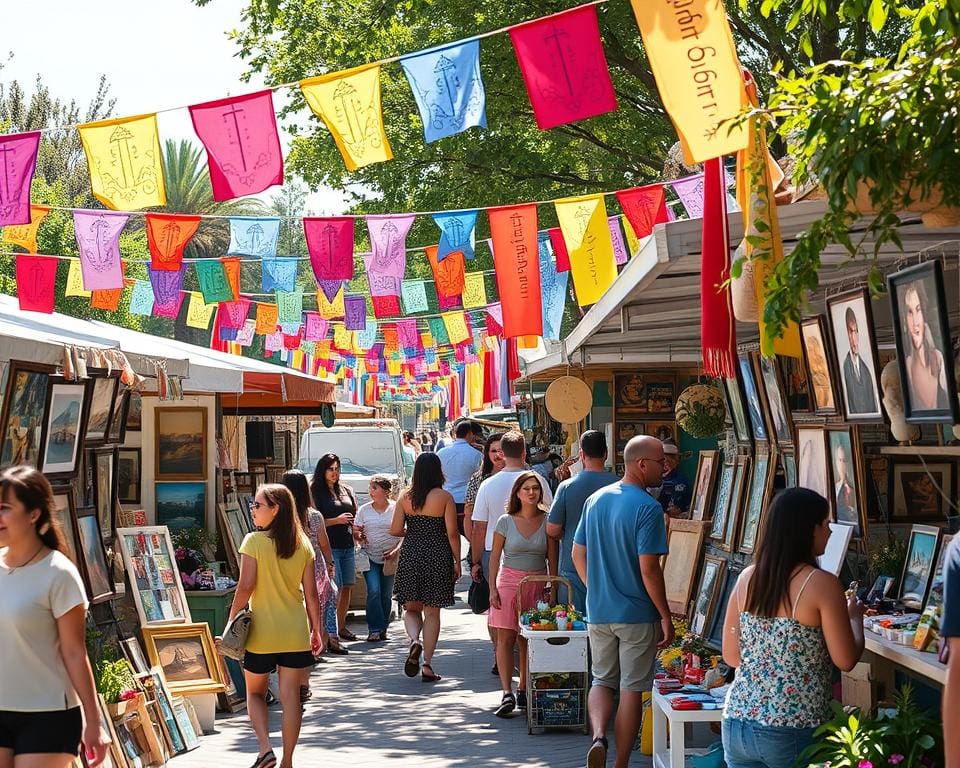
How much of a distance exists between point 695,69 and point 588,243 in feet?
20.4

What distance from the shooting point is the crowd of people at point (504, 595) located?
507 centimetres

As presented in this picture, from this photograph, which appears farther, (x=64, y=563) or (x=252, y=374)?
(x=252, y=374)

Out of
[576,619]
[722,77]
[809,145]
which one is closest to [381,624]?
[576,619]

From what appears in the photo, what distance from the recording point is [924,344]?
5590mm

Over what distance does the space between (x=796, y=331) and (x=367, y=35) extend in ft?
40.7

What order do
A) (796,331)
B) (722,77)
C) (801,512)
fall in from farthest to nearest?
(796,331) < (722,77) < (801,512)

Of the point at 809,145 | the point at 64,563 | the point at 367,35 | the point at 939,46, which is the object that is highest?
the point at 367,35

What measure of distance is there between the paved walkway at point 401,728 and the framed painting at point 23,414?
2.43m

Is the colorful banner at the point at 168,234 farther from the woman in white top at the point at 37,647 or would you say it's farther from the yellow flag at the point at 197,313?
the woman in white top at the point at 37,647

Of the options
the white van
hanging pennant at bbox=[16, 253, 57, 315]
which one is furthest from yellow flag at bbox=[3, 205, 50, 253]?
the white van

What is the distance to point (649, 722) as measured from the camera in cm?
873

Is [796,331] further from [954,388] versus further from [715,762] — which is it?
[715,762]

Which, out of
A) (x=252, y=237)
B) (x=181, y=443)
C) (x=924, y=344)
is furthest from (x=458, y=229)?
(x=924, y=344)

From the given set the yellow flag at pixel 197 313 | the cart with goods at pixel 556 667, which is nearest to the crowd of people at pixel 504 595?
the cart with goods at pixel 556 667
